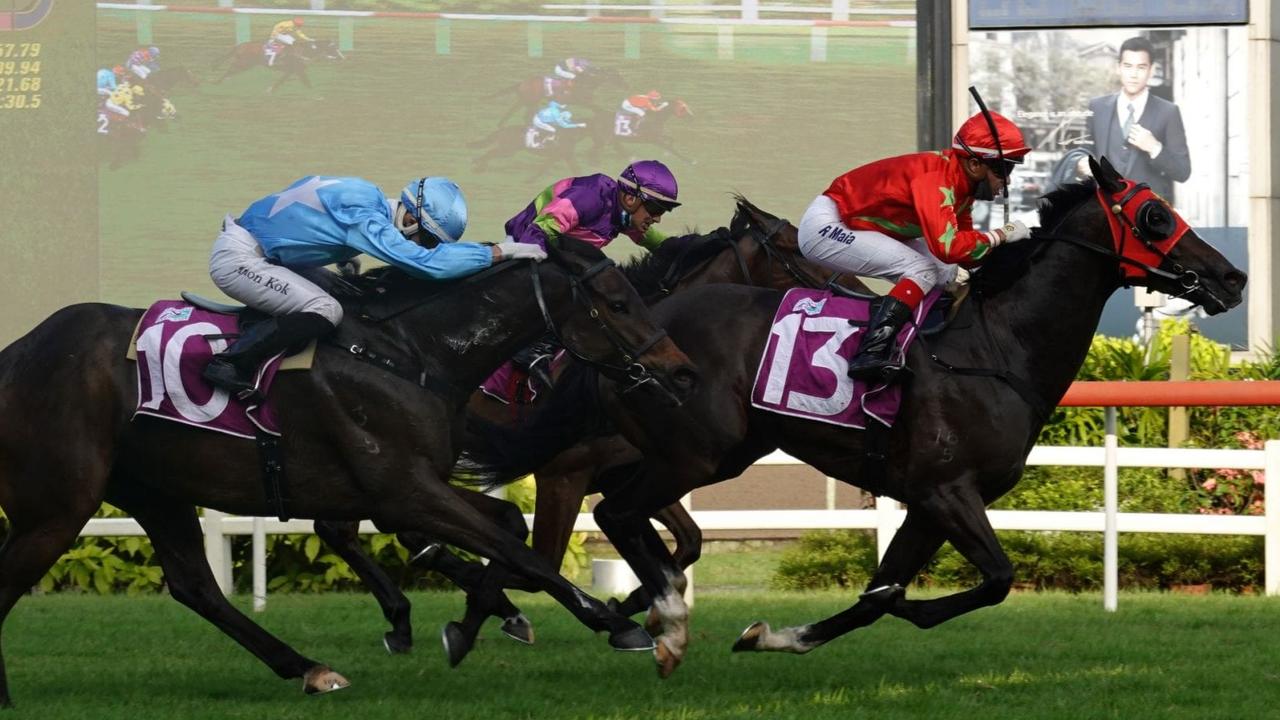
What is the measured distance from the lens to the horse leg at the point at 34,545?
5891 mm

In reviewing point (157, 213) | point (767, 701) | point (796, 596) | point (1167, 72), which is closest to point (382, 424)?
point (767, 701)

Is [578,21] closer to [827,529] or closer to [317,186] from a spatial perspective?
→ [827,529]

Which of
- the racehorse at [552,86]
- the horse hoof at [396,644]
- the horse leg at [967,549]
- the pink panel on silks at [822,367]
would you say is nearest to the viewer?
the horse leg at [967,549]

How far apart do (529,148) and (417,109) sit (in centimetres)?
82

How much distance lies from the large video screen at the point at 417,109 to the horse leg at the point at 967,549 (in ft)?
20.9

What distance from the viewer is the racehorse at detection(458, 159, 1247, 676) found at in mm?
6285

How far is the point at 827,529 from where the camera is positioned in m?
9.41

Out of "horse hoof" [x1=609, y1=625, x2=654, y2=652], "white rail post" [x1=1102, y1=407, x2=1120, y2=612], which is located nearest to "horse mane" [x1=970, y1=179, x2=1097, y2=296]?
"horse hoof" [x1=609, y1=625, x2=654, y2=652]

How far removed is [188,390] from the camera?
19.5ft

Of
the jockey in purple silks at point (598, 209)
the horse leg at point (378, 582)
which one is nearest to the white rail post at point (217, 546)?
the horse leg at point (378, 582)

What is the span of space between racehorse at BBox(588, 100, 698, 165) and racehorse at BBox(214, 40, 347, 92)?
182 centimetres

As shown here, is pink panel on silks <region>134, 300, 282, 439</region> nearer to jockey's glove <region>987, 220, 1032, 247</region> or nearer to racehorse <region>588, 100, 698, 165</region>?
jockey's glove <region>987, 220, 1032, 247</region>

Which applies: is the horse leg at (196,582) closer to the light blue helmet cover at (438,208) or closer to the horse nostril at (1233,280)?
the light blue helmet cover at (438,208)

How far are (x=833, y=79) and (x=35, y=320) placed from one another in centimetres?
552
